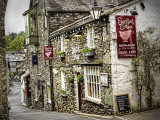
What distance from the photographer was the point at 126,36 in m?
10.3

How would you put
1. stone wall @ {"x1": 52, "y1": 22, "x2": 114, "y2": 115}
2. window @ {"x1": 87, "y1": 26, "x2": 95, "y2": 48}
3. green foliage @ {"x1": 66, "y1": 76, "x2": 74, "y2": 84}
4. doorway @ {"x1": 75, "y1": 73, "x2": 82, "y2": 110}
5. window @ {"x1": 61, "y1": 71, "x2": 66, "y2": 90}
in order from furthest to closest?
1. window @ {"x1": 61, "y1": 71, "x2": 66, "y2": 90}
2. green foliage @ {"x1": 66, "y1": 76, "x2": 74, "y2": 84}
3. doorway @ {"x1": 75, "y1": 73, "x2": 82, "y2": 110}
4. window @ {"x1": 87, "y1": 26, "x2": 95, "y2": 48}
5. stone wall @ {"x1": 52, "y1": 22, "x2": 114, "y2": 115}

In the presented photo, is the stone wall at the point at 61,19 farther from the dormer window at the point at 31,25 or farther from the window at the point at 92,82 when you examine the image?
the window at the point at 92,82

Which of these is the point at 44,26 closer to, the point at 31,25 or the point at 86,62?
the point at 31,25

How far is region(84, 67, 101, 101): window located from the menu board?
1448 mm

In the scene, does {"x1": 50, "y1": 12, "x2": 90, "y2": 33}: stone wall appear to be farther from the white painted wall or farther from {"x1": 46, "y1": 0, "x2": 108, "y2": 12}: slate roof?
the white painted wall

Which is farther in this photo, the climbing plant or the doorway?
the doorway

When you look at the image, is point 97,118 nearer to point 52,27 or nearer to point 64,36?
point 64,36

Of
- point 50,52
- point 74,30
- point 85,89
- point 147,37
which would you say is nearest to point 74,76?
point 85,89

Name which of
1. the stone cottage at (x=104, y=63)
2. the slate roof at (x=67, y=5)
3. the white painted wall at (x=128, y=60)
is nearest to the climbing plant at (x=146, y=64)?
the stone cottage at (x=104, y=63)

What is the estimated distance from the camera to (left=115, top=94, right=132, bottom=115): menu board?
10.1 metres

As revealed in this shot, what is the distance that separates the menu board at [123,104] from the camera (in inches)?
396

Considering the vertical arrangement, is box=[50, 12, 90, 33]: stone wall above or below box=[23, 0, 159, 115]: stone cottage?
above

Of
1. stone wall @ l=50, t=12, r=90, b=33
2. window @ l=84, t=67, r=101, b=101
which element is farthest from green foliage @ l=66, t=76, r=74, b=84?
stone wall @ l=50, t=12, r=90, b=33

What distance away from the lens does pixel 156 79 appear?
11219mm
